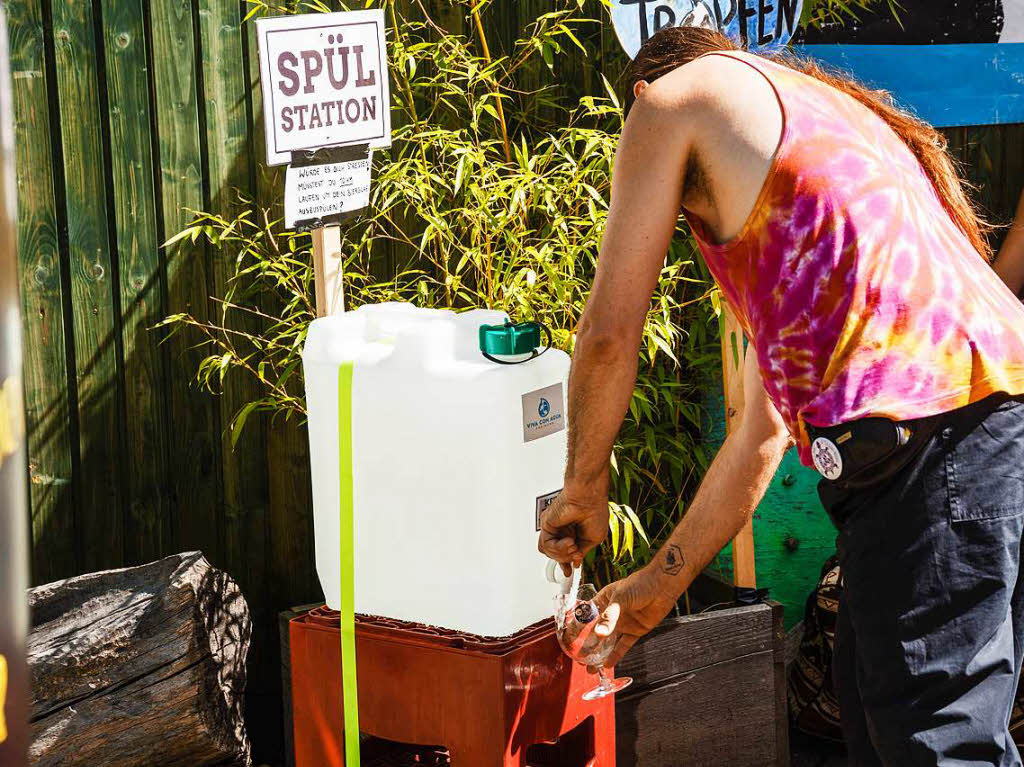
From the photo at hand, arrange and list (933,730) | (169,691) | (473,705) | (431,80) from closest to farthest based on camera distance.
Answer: (933,730), (473,705), (169,691), (431,80)

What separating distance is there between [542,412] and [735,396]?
37.4 inches

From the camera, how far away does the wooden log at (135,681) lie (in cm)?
257

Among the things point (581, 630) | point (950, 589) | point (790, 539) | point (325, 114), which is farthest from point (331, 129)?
point (790, 539)

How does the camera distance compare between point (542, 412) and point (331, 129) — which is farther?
point (331, 129)

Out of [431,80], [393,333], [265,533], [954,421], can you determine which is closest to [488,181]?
[431,80]

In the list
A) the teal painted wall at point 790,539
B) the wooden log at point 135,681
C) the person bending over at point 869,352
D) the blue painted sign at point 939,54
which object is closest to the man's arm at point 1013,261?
the blue painted sign at point 939,54

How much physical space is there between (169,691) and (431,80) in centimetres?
163

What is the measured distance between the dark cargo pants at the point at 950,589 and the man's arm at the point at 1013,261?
5.66 ft

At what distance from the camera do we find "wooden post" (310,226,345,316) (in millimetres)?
2465

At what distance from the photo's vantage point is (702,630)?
2832mm

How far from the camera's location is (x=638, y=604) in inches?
84.5

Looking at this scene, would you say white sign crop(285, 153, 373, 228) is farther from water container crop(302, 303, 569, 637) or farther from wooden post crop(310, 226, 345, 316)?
water container crop(302, 303, 569, 637)

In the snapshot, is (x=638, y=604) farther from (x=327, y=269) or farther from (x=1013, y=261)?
(x=1013, y=261)

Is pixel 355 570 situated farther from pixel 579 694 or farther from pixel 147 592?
pixel 147 592
